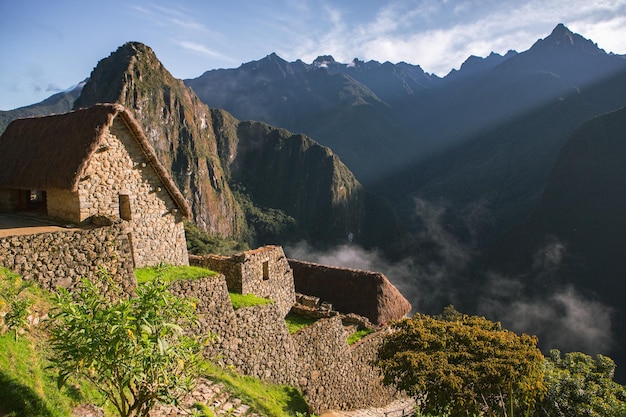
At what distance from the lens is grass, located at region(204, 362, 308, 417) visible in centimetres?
876

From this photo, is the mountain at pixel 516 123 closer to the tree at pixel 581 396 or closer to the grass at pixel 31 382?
the tree at pixel 581 396

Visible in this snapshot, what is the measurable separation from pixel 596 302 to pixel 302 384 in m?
60.7

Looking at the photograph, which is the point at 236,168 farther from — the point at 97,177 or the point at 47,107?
the point at 97,177

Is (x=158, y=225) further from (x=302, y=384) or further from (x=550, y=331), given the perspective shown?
(x=550, y=331)

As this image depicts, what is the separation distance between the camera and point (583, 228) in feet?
235

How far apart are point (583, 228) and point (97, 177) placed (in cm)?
8160

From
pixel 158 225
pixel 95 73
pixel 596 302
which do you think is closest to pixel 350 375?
pixel 158 225

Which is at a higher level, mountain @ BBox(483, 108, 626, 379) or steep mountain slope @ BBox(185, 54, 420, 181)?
steep mountain slope @ BBox(185, 54, 420, 181)

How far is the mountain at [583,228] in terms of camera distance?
204 ft

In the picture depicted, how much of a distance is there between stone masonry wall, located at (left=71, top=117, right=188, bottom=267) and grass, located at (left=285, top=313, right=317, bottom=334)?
5039mm

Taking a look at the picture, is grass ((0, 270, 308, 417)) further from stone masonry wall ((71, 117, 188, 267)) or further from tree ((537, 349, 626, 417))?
tree ((537, 349, 626, 417))

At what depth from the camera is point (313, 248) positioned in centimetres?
10619

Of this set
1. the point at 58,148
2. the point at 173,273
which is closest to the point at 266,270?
the point at 173,273

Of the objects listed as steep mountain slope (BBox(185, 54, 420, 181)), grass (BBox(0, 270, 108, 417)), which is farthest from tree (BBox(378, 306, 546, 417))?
steep mountain slope (BBox(185, 54, 420, 181))
